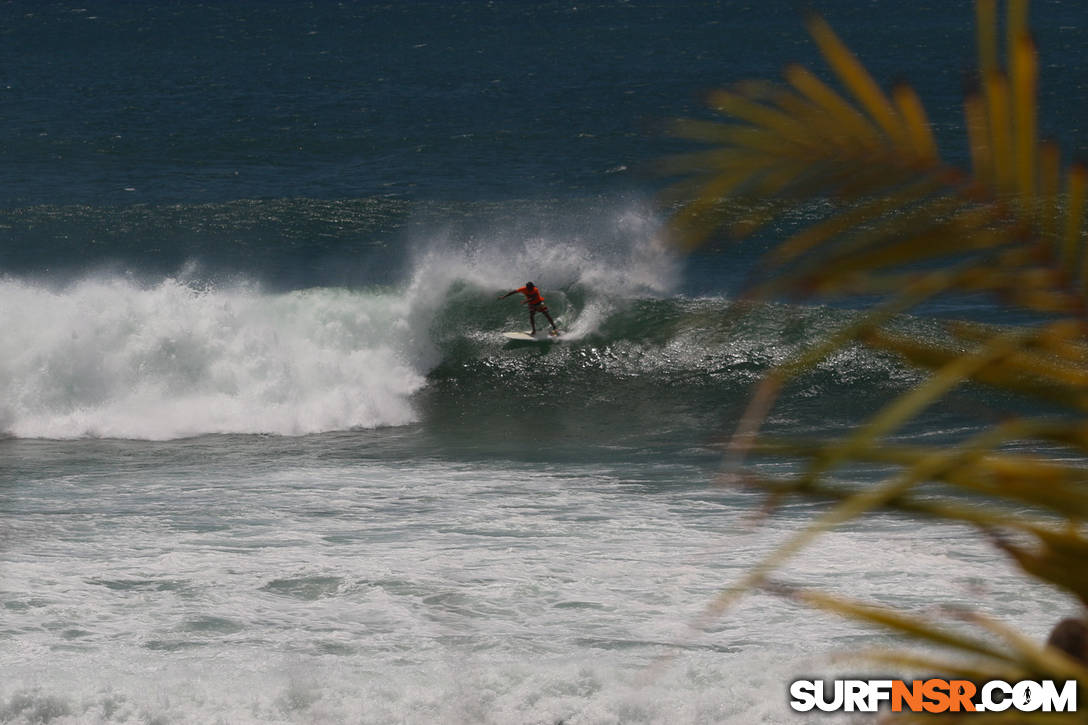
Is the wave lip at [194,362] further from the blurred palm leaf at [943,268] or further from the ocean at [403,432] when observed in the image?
the blurred palm leaf at [943,268]

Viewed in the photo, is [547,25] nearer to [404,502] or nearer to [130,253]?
[130,253]

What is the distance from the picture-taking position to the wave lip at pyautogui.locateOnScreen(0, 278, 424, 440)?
18.3 metres

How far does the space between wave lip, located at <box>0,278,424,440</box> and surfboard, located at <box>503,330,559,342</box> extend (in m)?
1.74

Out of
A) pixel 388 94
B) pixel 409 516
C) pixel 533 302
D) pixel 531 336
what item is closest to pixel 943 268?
pixel 409 516

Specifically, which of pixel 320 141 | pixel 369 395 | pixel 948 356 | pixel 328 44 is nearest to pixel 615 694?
pixel 948 356

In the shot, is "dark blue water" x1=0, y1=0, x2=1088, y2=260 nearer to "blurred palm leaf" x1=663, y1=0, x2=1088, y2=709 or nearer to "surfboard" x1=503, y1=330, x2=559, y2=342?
"surfboard" x1=503, y1=330, x2=559, y2=342

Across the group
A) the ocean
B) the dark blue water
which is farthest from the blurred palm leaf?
the dark blue water

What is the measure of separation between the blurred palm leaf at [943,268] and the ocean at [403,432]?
0.13 m

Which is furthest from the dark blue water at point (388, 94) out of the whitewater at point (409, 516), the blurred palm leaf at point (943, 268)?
the blurred palm leaf at point (943, 268)

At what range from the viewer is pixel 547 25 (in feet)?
259

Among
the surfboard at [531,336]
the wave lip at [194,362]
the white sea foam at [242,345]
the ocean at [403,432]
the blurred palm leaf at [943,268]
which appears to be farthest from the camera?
the surfboard at [531,336]

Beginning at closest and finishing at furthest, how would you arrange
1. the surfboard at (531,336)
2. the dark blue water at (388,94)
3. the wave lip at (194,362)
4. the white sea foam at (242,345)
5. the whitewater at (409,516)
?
the whitewater at (409,516), the wave lip at (194,362), the white sea foam at (242,345), the surfboard at (531,336), the dark blue water at (388,94)

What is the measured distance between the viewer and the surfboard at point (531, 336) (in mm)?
21383

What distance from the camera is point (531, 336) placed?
70.6 ft
